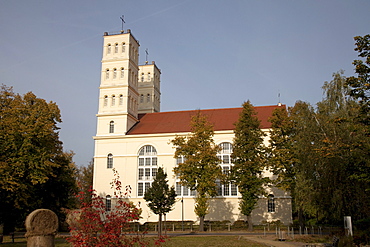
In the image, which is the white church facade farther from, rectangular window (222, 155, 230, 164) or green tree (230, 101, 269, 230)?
green tree (230, 101, 269, 230)

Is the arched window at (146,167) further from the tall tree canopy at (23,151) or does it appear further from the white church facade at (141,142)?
the tall tree canopy at (23,151)

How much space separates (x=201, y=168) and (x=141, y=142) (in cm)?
1287

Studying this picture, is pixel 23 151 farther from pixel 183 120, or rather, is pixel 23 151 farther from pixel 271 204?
pixel 271 204

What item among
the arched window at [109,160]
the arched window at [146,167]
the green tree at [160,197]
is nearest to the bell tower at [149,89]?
the arched window at [146,167]

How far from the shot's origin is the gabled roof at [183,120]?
155 feet

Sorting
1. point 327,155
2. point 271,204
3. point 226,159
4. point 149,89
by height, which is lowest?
point 271,204

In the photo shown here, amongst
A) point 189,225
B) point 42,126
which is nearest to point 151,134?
point 189,225

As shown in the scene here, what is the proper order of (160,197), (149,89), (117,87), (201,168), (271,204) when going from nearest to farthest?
1. (160,197)
2. (201,168)
3. (271,204)
4. (117,87)
5. (149,89)

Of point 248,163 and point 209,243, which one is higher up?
point 248,163

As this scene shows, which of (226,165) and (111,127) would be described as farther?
(111,127)

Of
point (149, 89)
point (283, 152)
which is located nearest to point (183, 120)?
point (149, 89)

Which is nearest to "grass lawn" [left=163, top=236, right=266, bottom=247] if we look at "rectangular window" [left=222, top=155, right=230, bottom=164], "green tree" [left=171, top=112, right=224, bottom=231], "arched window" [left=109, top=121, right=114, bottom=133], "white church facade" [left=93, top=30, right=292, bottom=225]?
"green tree" [left=171, top=112, right=224, bottom=231]

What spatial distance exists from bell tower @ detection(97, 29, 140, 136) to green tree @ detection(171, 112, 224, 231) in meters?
14.2

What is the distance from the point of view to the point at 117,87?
51.1 meters
